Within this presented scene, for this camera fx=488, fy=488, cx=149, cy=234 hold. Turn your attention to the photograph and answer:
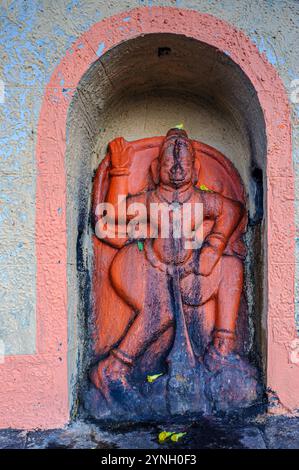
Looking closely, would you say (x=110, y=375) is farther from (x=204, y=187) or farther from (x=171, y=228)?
(x=204, y=187)

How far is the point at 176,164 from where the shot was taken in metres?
3.39

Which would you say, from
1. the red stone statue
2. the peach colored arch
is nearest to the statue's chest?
the red stone statue

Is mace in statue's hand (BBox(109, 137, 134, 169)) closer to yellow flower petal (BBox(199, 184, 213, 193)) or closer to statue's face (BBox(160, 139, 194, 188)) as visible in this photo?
statue's face (BBox(160, 139, 194, 188))

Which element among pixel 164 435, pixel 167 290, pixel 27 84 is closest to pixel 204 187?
pixel 167 290

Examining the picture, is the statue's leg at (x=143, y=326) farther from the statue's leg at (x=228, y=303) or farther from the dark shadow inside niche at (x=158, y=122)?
the statue's leg at (x=228, y=303)

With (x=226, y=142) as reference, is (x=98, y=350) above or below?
below

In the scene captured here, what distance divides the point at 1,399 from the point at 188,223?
5.36 feet

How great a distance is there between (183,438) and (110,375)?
0.65 meters

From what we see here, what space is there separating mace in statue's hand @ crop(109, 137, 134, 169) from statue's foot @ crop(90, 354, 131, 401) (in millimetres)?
1346

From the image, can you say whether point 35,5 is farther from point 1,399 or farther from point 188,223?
point 1,399

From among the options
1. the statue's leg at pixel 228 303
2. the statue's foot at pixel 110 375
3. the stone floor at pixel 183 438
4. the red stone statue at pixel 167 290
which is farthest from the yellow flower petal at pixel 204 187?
the stone floor at pixel 183 438

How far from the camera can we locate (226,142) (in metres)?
3.68

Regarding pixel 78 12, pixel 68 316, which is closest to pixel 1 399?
pixel 68 316

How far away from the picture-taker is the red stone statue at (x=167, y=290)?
314cm
